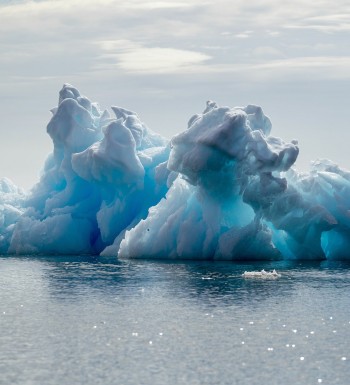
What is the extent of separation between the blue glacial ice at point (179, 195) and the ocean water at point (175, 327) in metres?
3.34

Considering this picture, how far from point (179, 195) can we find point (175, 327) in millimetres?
20119

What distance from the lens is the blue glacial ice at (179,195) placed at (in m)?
42.3

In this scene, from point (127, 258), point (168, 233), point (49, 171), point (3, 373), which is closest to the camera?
point (3, 373)

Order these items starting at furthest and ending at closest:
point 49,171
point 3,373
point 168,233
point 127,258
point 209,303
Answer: point 49,171 → point 127,258 → point 168,233 → point 209,303 → point 3,373

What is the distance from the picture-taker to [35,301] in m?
31.4

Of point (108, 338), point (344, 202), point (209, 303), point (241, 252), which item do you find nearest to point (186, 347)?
point (108, 338)

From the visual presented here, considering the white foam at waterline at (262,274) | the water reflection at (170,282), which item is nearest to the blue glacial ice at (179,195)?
the water reflection at (170,282)

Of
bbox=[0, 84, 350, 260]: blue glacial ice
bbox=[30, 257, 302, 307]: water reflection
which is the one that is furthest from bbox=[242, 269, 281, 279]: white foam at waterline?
bbox=[0, 84, 350, 260]: blue glacial ice

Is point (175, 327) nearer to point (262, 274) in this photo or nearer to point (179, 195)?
point (262, 274)

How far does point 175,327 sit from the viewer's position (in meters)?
25.3

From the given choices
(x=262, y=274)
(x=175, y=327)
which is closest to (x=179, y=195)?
(x=262, y=274)

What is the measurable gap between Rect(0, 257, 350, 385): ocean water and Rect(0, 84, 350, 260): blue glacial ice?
3.34 metres

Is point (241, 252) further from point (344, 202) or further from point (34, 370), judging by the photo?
point (34, 370)

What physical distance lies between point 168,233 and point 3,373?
82.6ft
